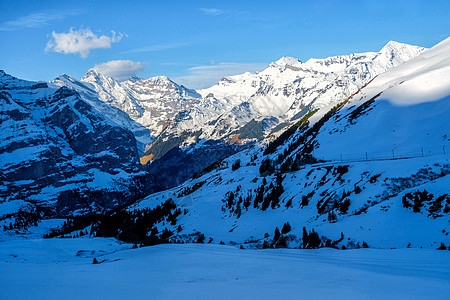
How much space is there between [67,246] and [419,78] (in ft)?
289

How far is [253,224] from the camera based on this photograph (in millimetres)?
56531

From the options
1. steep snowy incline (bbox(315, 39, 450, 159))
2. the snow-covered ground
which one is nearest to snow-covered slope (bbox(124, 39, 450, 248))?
steep snowy incline (bbox(315, 39, 450, 159))

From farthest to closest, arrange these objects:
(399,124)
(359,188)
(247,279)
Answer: (399,124)
(359,188)
(247,279)

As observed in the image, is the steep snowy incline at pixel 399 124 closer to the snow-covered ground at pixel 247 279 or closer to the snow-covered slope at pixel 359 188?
the snow-covered slope at pixel 359 188

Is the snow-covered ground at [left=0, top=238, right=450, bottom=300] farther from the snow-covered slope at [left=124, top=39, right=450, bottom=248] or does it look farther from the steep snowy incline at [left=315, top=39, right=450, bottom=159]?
the steep snowy incline at [left=315, top=39, right=450, bottom=159]

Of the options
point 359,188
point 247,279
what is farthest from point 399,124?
point 247,279

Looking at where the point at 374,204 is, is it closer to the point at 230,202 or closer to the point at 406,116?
the point at 230,202

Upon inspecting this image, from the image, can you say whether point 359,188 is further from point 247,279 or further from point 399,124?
point 399,124

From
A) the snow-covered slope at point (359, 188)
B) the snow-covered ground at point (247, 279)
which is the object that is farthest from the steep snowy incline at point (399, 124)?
the snow-covered ground at point (247, 279)

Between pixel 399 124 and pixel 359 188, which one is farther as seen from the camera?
pixel 399 124

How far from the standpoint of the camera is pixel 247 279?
16.8 metres

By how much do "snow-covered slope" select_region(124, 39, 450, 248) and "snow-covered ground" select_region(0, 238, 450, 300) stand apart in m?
8.34

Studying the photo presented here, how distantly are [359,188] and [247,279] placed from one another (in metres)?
31.4

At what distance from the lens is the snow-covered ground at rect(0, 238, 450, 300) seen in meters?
13.8
